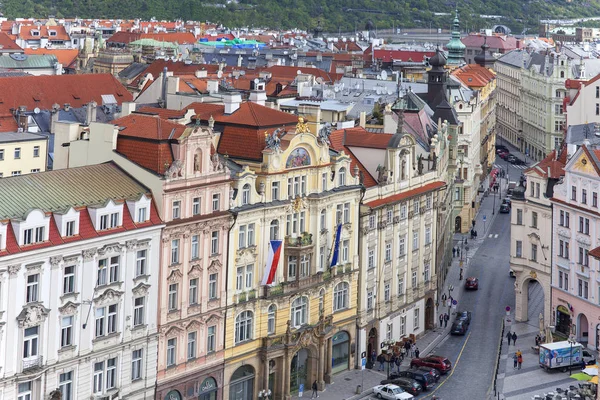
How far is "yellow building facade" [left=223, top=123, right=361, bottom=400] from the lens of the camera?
84.0m

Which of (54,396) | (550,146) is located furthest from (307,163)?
(550,146)

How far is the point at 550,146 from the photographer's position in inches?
7869

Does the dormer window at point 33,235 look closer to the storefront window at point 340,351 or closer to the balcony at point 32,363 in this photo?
the balcony at point 32,363

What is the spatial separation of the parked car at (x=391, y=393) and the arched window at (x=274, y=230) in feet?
43.0

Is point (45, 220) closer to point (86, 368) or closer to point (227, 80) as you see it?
point (86, 368)

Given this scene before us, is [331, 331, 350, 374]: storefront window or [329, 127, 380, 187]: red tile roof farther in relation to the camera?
[329, 127, 380, 187]: red tile roof

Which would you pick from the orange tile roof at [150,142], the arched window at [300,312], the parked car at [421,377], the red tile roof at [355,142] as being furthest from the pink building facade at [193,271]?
the red tile roof at [355,142]

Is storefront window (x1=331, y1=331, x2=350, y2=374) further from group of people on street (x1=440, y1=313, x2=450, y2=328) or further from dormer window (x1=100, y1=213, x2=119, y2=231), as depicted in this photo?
dormer window (x1=100, y1=213, x2=119, y2=231)

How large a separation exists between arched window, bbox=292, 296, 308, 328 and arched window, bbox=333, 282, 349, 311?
404 centimetres

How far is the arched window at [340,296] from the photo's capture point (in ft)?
307

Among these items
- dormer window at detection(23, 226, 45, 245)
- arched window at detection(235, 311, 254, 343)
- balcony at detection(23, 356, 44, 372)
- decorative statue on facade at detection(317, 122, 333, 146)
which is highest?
decorative statue on facade at detection(317, 122, 333, 146)

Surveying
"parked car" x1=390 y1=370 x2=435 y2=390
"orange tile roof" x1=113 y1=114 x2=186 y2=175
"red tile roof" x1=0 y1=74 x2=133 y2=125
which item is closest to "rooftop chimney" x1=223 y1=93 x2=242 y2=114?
"orange tile roof" x1=113 y1=114 x2=186 y2=175

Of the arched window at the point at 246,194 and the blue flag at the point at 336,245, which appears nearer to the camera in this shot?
the arched window at the point at 246,194

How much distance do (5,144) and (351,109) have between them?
41304mm
